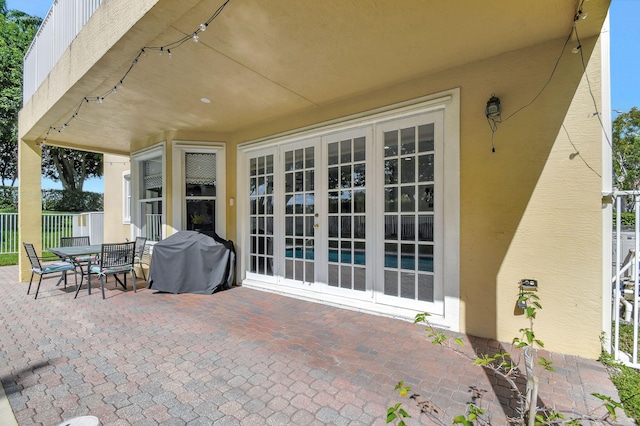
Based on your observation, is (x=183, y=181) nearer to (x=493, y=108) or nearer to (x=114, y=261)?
(x=114, y=261)

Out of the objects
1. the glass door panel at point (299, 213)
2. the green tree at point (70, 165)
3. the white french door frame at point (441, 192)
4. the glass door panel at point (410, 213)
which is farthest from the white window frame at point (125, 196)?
the green tree at point (70, 165)

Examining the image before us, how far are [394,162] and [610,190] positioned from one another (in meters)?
2.17

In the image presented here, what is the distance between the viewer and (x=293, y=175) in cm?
501

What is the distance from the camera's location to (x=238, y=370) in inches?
100

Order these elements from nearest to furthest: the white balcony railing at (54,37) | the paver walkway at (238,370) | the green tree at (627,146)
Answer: the paver walkway at (238,370), the white balcony railing at (54,37), the green tree at (627,146)

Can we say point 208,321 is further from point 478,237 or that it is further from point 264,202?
point 478,237

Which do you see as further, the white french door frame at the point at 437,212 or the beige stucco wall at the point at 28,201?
the beige stucco wall at the point at 28,201

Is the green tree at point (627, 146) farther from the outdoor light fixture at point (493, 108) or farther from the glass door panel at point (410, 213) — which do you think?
the glass door panel at point (410, 213)

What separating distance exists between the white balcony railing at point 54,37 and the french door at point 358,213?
118 inches

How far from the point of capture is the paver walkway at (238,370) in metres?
2.03

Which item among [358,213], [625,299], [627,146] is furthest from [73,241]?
[627,146]

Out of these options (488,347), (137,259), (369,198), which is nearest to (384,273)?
(369,198)

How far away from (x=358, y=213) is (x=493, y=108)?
2.07 m

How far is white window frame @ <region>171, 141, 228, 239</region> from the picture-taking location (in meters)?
5.82
